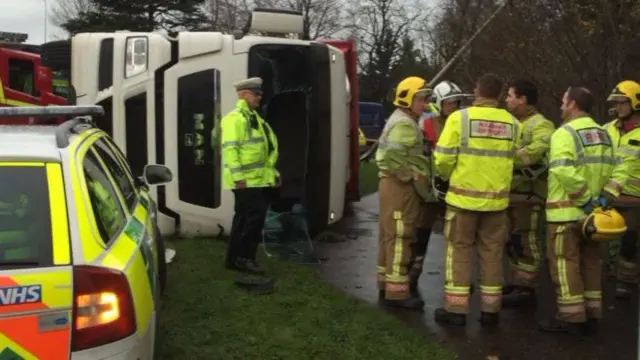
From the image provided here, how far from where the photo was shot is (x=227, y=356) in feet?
16.7

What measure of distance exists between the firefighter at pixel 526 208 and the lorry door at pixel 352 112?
4480 mm

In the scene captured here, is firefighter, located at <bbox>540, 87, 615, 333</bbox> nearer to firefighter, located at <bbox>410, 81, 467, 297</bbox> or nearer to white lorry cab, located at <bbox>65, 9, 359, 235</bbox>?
firefighter, located at <bbox>410, 81, 467, 297</bbox>

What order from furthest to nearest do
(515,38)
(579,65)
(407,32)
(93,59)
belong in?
(407,32)
(93,59)
(515,38)
(579,65)

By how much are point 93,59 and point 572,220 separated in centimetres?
612

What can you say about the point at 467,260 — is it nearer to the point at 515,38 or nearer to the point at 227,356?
the point at 227,356

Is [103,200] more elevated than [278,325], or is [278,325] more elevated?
[103,200]

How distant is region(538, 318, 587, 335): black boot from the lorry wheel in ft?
25.9

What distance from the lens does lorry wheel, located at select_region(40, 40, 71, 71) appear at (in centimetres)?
1098

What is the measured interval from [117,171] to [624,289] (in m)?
4.66

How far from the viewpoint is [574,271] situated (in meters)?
5.68

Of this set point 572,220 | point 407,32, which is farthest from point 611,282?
point 407,32

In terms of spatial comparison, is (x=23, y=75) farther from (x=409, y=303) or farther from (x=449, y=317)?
(x=449, y=317)

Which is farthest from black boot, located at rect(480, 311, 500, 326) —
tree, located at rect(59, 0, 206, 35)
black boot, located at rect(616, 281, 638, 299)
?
tree, located at rect(59, 0, 206, 35)

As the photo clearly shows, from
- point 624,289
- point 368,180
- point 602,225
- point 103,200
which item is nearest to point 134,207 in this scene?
point 103,200
